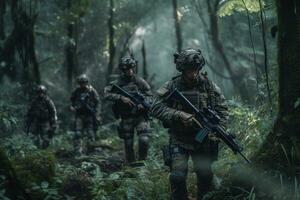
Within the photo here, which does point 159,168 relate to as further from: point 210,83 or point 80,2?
point 80,2

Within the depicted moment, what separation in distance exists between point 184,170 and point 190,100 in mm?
949

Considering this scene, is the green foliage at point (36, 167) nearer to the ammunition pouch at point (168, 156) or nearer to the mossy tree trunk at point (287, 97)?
the ammunition pouch at point (168, 156)

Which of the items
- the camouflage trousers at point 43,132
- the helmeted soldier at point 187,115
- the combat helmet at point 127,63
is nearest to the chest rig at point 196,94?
the helmeted soldier at point 187,115

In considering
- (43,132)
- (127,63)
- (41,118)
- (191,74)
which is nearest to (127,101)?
(127,63)

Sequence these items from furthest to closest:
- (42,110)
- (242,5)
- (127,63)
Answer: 1. (42,110)
2. (242,5)
3. (127,63)

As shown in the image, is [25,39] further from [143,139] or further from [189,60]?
[189,60]

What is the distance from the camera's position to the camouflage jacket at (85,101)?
13.5 meters

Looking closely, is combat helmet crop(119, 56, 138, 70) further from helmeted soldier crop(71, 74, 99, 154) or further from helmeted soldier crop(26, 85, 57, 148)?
helmeted soldier crop(26, 85, 57, 148)

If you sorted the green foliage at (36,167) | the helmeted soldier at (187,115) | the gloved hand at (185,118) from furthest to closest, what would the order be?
the green foliage at (36,167), the helmeted soldier at (187,115), the gloved hand at (185,118)

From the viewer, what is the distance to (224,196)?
6.92 meters

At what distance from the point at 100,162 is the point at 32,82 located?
351 inches

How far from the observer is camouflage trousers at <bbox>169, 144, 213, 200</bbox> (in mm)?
6844

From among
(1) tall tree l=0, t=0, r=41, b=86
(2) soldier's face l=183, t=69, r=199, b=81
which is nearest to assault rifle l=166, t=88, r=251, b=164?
(2) soldier's face l=183, t=69, r=199, b=81

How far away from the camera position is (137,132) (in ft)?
36.1
